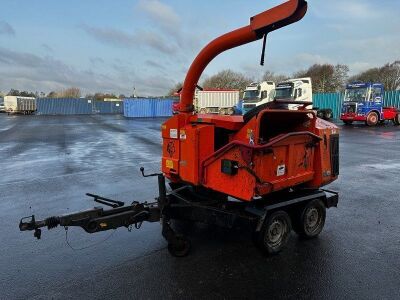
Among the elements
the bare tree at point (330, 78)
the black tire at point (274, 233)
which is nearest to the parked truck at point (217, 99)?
the bare tree at point (330, 78)

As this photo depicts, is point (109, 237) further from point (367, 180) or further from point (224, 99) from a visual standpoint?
point (224, 99)

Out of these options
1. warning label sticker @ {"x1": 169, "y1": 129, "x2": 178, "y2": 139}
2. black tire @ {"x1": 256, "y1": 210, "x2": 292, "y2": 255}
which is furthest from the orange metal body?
black tire @ {"x1": 256, "y1": 210, "x2": 292, "y2": 255}

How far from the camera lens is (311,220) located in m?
4.91

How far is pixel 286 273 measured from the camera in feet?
12.7

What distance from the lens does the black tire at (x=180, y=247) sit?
420 centimetres

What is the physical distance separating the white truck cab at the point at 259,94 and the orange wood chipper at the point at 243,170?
20336 millimetres

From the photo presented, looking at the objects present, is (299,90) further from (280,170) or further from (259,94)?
(280,170)

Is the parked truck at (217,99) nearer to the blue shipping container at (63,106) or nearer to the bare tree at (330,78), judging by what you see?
the bare tree at (330,78)

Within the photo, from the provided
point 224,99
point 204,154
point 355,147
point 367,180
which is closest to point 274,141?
point 204,154

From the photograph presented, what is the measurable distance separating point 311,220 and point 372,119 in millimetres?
24188

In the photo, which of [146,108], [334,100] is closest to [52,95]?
[146,108]

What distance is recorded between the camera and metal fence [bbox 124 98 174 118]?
147 feet

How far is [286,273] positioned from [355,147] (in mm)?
11804

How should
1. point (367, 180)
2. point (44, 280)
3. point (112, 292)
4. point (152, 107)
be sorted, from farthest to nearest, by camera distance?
point (152, 107) < point (367, 180) < point (44, 280) < point (112, 292)
